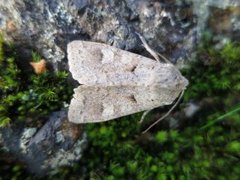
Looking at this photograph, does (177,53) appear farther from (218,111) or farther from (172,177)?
(172,177)

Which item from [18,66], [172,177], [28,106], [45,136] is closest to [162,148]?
[172,177]

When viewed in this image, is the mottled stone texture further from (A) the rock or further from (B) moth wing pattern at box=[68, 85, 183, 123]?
(A) the rock

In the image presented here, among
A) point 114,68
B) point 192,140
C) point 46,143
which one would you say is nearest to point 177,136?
point 192,140

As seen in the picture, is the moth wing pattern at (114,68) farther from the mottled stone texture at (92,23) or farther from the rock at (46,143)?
the rock at (46,143)

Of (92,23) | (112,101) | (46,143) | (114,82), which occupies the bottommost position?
(46,143)

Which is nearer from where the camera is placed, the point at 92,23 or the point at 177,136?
the point at 92,23

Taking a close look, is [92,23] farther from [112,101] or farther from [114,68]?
[112,101]
